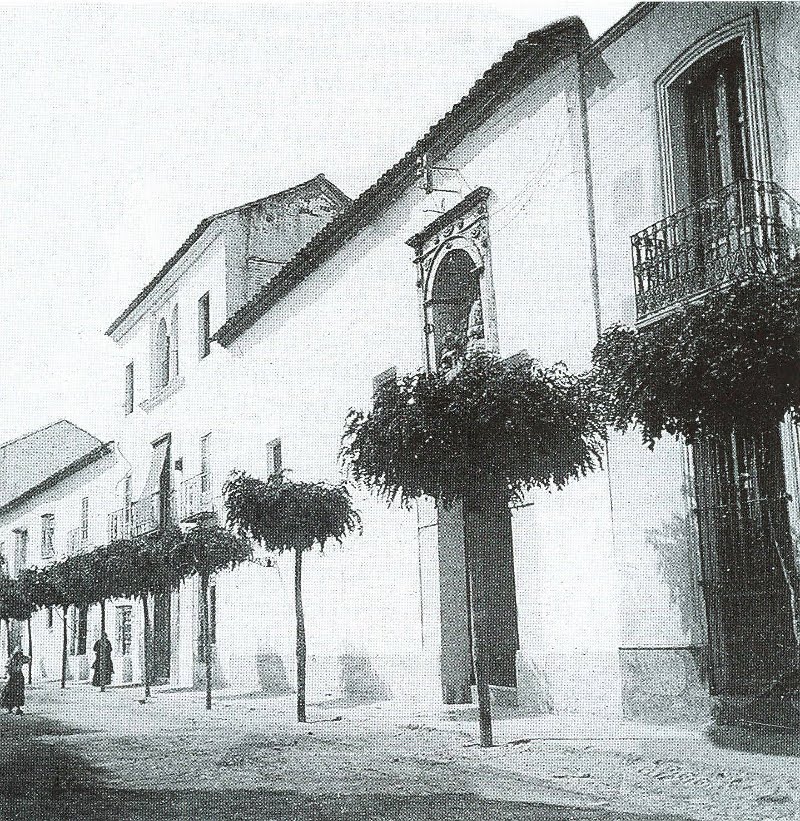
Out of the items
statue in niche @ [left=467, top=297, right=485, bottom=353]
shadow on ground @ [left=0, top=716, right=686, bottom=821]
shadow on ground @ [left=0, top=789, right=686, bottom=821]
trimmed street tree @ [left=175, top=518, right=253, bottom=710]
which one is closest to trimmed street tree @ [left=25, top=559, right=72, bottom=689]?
trimmed street tree @ [left=175, top=518, right=253, bottom=710]

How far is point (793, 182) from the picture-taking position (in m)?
8.95

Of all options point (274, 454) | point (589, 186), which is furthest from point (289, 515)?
point (274, 454)

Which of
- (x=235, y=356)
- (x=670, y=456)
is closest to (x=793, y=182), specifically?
(x=670, y=456)

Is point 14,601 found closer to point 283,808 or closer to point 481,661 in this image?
point 481,661

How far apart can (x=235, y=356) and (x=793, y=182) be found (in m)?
14.0

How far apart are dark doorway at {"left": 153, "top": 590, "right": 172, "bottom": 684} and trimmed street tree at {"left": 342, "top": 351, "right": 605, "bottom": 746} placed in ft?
54.1

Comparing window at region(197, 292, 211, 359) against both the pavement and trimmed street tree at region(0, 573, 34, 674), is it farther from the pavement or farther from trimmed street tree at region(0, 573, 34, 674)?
the pavement

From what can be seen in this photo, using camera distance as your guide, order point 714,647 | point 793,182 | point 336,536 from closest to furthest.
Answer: point 793,182
point 714,647
point 336,536

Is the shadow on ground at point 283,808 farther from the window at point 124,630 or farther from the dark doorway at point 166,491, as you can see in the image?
the window at point 124,630

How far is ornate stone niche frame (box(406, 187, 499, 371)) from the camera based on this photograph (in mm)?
13094

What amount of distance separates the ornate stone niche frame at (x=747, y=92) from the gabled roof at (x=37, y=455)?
114ft

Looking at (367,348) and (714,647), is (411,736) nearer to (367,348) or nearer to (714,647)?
(714,647)

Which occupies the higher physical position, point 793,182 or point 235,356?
point 235,356

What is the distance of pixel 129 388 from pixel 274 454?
10428mm
